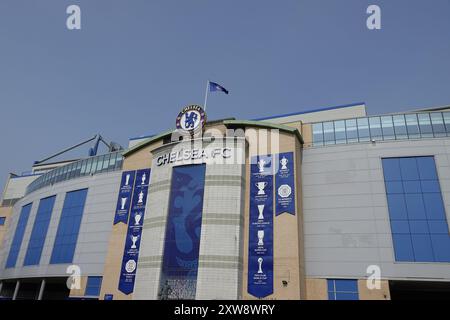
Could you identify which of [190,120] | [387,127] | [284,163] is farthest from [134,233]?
[387,127]

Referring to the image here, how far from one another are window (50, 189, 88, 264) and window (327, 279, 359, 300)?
40526 mm

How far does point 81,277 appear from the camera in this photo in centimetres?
5181

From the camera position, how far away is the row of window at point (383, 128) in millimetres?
41812

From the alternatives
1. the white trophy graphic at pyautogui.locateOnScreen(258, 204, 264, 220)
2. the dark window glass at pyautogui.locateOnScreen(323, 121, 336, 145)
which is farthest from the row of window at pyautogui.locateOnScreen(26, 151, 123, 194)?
the dark window glass at pyautogui.locateOnScreen(323, 121, 336, 145)

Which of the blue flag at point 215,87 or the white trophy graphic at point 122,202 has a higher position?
the blue flag at point 215,87

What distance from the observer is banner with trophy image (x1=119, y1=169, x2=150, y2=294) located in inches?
1791

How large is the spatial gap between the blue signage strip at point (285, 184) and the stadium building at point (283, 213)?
0.13 meters

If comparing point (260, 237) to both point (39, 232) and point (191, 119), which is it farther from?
point (39, 232)

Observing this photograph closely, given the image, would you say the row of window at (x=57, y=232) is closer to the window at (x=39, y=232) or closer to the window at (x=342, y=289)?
the window at (x=39, y=232)

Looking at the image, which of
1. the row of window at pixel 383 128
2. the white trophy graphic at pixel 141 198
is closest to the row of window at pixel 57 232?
the white trophy graphic at pixel 141 198

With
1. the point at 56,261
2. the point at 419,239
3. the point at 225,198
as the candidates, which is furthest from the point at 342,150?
the point at 56,261

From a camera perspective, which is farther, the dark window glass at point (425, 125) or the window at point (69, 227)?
the window at point (69, 227)
